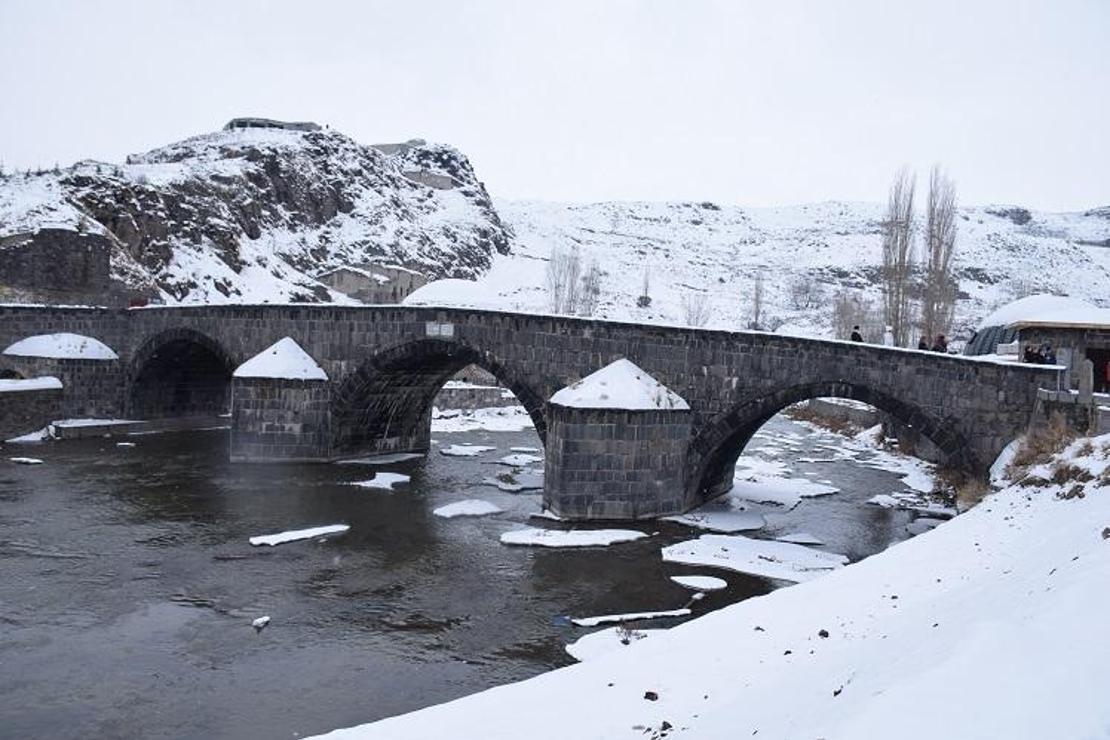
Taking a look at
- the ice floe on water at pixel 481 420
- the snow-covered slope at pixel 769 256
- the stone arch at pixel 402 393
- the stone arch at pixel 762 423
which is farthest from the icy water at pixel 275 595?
the snow-covered slope at pixel 769 256

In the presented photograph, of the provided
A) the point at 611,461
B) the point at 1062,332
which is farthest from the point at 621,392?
the point at 1062,332

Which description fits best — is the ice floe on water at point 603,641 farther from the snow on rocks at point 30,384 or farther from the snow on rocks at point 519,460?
the snow on rocks at point 30,384

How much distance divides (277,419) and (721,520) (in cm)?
1419

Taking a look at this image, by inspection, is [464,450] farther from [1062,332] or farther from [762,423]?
[1062,332]

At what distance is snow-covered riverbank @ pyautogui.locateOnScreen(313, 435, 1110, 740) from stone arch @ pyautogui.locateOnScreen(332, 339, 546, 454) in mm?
12984

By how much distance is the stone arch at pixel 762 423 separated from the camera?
18156 mm

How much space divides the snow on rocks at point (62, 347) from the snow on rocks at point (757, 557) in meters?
25.5

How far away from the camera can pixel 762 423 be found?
20.9 metres

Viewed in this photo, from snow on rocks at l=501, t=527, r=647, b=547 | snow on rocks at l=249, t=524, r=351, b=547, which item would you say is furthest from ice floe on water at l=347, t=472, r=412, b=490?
snow on rocks at l=501, t=527, r=647, b=547

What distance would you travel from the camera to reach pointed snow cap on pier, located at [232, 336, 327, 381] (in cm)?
2581

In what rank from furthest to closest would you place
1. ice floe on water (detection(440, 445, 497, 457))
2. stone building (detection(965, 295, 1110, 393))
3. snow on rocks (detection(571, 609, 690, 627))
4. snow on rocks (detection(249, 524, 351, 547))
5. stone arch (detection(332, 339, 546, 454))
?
ice floe on water (detection(440, 445, 497, 457)), stone building (detection(965, 295, 1110, 393)), stone arch (detection(332, 339, 546, 454)), snow on rocks (detection(249, 524, 351, 547)), snow on rocks (detection(571, 609, 690, 627))

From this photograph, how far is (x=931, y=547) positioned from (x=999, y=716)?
8378 mm

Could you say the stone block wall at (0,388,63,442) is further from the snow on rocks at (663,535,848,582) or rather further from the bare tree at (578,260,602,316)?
the bare tree at (578,260,602,316)

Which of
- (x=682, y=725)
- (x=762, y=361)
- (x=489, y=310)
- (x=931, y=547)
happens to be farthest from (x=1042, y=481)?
(x=489, y=310)
